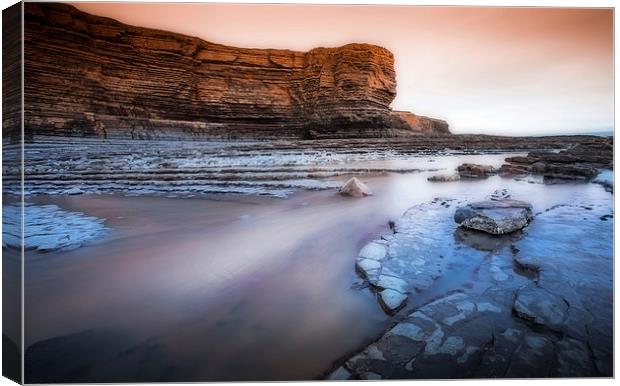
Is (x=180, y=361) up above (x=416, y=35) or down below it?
below

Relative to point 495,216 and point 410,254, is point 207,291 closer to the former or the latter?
point 410,254

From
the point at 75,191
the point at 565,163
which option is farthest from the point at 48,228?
the point at 565,163

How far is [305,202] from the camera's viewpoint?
9.42ft

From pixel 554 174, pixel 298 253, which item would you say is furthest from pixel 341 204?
pixel 554 174

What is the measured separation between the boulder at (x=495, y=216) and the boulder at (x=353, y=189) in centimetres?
77

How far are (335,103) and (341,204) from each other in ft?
5.57

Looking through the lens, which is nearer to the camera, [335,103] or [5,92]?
[5,92]

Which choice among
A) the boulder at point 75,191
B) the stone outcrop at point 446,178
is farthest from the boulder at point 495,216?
the boulder at point 75,191

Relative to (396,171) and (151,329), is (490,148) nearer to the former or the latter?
(396,171)

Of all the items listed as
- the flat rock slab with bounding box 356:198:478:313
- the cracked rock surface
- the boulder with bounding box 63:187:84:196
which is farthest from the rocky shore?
the cracked rock surface

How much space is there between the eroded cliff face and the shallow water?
2.68 feet

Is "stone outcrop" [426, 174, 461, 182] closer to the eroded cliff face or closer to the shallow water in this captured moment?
the shallow water

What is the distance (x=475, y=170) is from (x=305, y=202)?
1.57 meters

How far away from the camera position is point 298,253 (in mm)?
2285
